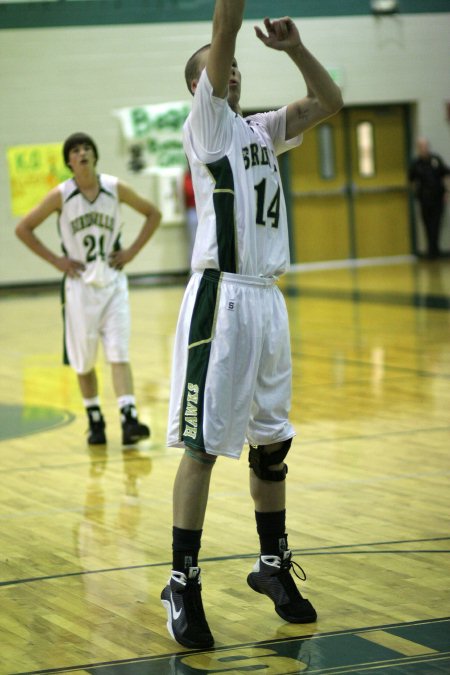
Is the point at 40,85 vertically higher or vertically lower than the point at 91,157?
higher

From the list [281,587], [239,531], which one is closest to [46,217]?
[239,531]

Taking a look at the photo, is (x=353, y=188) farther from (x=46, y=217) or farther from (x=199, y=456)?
(x=199, y=456)

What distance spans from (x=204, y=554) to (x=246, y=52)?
15.0 meters

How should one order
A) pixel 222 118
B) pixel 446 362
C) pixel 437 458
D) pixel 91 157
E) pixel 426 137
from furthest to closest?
pixel 426 137 → pixel 446 362 → pixel 91 157 → pixel 437 458 → pixel 222 118

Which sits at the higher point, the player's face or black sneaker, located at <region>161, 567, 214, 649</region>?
the player's face

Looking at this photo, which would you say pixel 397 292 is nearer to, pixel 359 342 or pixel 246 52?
pixel 359 342

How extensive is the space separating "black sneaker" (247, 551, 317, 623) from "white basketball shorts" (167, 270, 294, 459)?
0.43m

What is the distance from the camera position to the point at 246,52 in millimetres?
18562

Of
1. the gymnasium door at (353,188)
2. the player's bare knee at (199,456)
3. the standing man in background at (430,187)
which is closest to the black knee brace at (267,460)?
the player's bare knee at (199,456)

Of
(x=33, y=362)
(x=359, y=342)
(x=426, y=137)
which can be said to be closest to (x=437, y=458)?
(x=359, y=342)

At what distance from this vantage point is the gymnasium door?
774 inches

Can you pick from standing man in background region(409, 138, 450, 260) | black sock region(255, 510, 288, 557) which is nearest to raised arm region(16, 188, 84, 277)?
black sock region(255, 510, 288, 557)

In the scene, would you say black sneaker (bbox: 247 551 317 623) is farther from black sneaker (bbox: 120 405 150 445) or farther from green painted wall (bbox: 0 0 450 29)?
green painted wall (bbox: 0 0 450 29)

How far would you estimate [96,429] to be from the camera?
6.93 m
